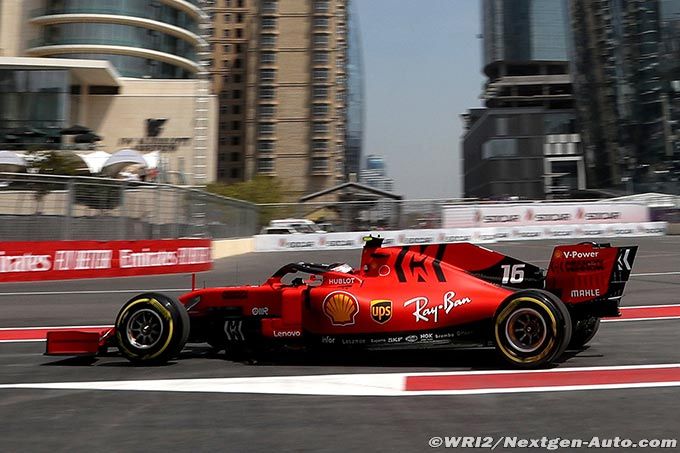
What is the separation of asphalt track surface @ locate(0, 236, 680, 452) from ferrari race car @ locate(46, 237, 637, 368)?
0.88 feet

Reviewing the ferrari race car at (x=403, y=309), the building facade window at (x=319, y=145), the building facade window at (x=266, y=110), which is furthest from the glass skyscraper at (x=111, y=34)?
the ferrari race car at (x=403, y=309)

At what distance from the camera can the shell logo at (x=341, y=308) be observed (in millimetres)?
6004

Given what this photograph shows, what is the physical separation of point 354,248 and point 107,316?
19766 mm

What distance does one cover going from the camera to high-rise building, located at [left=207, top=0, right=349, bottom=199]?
3334 inches

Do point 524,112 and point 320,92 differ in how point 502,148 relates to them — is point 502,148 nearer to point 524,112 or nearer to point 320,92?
point 524,112

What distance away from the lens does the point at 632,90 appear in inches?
2751

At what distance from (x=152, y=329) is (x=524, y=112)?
107 m

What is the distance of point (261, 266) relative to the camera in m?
21.9

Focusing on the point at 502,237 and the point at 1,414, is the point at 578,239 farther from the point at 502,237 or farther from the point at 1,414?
the point at 1,414

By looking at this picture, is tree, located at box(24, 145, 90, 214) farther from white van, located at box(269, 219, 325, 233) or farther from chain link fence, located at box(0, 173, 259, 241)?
chain link fence, located at box(0, 173, 259, 241)

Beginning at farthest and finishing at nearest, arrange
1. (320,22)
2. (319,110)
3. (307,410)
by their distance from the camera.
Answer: (320,22)
(319,110)
(307,410)

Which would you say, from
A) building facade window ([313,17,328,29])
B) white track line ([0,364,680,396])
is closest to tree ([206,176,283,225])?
building facade window ([313,17,328,29])

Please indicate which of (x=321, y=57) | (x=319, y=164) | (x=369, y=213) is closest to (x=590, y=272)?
(x=369, y=213)

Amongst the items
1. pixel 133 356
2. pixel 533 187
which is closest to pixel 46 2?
pixel 133 356
